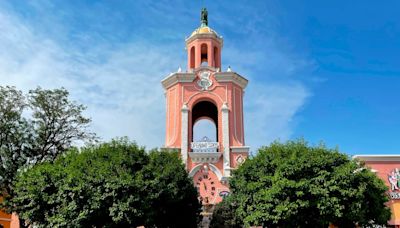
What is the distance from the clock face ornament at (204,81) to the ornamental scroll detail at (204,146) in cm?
434

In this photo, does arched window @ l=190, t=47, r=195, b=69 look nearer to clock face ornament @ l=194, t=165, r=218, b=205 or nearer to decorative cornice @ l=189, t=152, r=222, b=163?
decorative cornice @ l=189, t=152, r=222, b=163

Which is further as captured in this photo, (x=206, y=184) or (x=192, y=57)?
(x=192, y=57)

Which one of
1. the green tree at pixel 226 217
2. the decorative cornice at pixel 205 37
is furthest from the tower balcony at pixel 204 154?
the decorative cornice at pixel 205 37

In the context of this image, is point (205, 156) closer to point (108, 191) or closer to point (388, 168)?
point (108, 191)

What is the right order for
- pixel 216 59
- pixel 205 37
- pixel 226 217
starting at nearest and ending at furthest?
1. pixel 226 217
2. pixel 205 37
3. pixel 216 59

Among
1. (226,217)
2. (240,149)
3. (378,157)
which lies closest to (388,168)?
(378,157)

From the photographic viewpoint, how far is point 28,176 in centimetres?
2300

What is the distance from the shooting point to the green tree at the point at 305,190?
21.9 meters

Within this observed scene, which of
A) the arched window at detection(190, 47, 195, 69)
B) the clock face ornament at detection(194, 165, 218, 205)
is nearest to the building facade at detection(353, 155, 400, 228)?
the clock face ornament at detection(194, 165, 218, 205)

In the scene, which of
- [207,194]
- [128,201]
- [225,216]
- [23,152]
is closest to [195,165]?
[207,194]

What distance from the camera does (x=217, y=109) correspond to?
3288 centimetres

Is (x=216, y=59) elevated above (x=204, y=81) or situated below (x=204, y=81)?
above

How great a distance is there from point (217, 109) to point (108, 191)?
14.1m

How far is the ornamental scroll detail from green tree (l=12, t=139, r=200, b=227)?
19.6ft
